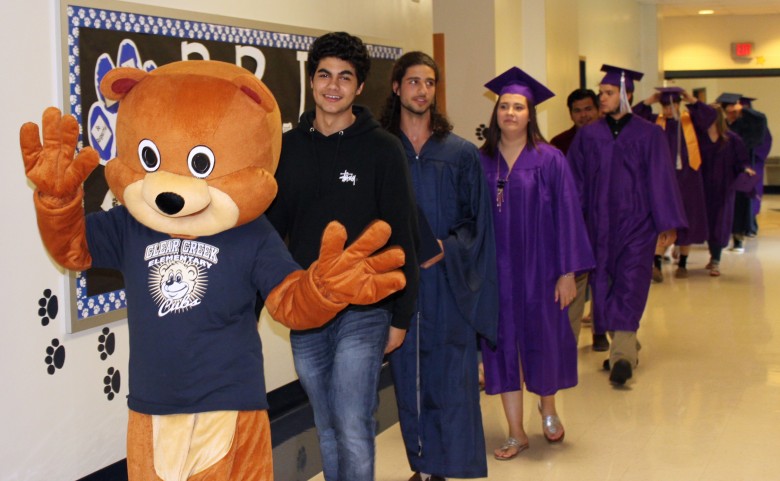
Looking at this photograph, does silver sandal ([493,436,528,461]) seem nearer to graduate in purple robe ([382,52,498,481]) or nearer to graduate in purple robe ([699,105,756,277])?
graduate in purple robe ([382,52,498,481])

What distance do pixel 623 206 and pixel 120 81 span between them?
375cm

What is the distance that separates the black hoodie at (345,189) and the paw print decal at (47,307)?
1.08 meters

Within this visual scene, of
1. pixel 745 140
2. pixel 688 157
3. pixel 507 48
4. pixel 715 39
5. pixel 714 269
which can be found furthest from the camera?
pixel 715 39

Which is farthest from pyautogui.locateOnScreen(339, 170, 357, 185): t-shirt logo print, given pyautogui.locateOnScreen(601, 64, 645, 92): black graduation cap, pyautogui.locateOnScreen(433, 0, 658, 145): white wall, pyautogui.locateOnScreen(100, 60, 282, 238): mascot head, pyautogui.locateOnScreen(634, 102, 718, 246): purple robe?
pyautogui.locateOnScreen(634, 102, 718, 246): purple robe

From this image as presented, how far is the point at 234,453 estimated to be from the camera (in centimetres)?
261

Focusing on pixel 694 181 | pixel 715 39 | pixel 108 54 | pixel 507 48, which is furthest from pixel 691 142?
pixel 715 39

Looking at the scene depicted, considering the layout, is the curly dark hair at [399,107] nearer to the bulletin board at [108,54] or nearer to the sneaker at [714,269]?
the bulletin board at [108,54]

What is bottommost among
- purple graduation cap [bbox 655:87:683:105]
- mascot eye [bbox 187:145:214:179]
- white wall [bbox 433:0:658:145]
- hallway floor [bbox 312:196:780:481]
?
hallway floor [bbox 312:196:780:481]

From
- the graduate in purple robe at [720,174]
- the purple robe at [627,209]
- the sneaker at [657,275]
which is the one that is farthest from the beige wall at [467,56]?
the graduate in purple robe at [720,174]

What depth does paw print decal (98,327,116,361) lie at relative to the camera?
13.4 ft

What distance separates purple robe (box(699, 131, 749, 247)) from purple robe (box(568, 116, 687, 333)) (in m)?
4.73

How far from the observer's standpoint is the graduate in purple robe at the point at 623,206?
573cm

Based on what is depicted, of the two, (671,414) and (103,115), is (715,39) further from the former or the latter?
(103,115)

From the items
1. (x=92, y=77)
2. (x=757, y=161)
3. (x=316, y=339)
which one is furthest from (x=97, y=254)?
(x=757, y=161)
